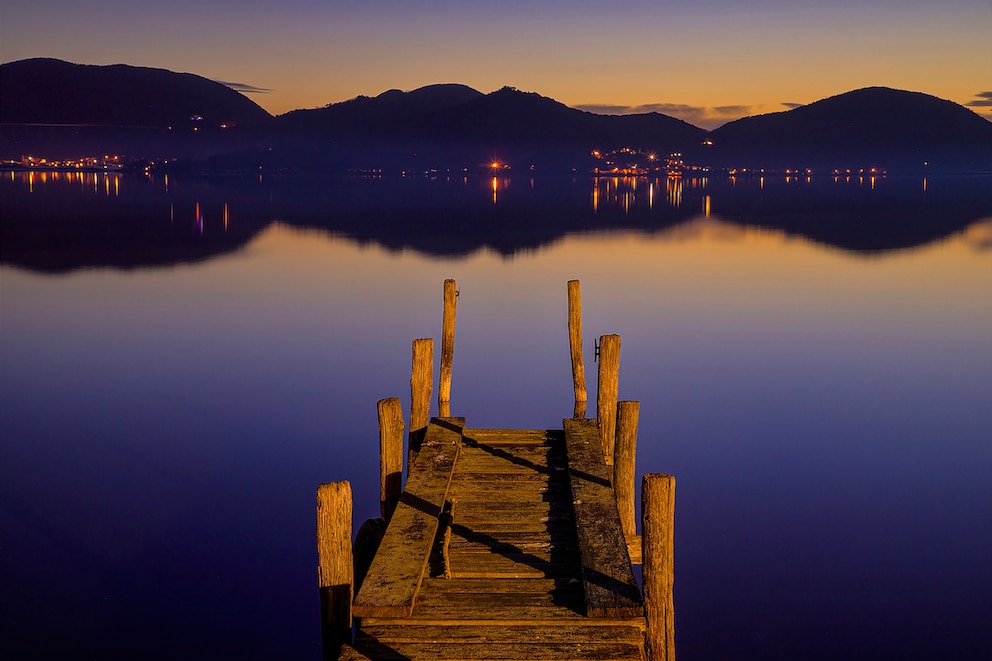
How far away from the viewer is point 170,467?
18.4 meters

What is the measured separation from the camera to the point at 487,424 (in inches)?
848

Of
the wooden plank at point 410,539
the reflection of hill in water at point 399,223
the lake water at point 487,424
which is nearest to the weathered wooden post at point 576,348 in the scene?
the lake water at point 487,424

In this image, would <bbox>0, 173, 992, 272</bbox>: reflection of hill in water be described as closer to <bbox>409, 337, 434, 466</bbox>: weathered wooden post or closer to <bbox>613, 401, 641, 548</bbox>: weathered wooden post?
<bbox>409, 337, 434, 466</bbox>: weathered wooden post

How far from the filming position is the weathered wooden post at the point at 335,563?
25.0 feet

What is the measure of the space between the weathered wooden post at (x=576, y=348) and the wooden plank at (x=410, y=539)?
3704mm

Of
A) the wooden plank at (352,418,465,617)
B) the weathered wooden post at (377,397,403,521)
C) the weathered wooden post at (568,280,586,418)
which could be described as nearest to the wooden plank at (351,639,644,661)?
the wooden plank at (352,418,465,617)

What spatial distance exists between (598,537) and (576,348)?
26.4ft

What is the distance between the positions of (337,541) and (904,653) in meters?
8.10

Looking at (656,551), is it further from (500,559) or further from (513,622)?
(500,559)

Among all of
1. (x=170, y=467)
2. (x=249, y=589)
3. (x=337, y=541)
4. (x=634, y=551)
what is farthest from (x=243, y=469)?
(x=337, y=541)

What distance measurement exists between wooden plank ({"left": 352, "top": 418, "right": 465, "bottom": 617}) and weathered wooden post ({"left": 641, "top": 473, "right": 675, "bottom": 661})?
6.66 ft

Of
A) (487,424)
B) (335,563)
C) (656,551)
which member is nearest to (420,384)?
(335,563)

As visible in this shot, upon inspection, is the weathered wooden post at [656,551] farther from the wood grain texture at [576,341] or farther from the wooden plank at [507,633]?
the wood grain texture at [576,341]

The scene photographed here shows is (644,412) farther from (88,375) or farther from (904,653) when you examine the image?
(88,375)
